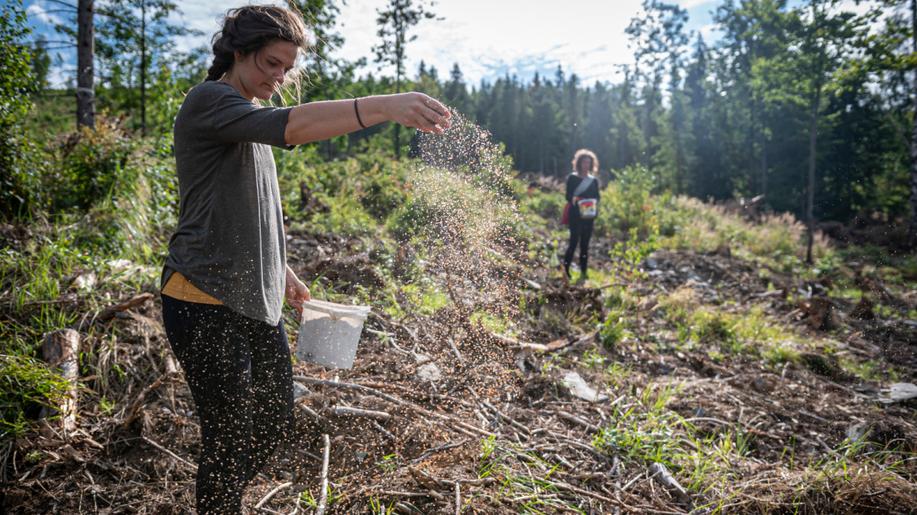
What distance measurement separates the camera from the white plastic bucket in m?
2.06

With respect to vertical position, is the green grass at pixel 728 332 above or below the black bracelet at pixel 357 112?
below

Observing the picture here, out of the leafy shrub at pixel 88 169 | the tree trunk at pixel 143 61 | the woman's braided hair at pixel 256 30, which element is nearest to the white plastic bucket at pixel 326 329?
the woman's braided hair at pixel 256 30

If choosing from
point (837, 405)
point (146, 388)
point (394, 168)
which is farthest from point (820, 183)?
point (146, 388)

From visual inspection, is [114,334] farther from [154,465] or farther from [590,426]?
[590,426]

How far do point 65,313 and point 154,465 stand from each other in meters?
1.38

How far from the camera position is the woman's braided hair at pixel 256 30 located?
142 centimetres

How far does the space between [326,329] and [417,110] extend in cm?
111

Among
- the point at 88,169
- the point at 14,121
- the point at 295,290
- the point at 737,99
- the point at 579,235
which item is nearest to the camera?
the point at 295,290

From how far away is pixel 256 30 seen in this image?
1421 millimetres

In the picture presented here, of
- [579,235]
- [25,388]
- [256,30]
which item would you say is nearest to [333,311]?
[256,30]

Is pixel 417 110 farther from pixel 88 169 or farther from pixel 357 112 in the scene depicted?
pixel 88 169

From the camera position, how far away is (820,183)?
2092 cm

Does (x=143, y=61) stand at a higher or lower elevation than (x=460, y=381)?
higher

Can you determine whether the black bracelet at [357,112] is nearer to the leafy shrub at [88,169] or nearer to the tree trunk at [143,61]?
the leafy shrub at [88,169]
